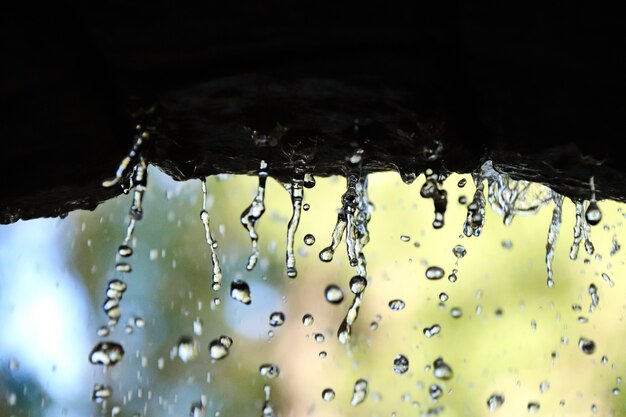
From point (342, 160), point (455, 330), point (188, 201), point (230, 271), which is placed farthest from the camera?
point (188, 201)

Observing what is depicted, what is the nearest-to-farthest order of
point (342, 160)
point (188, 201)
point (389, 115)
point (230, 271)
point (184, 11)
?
point (184, 11) → point (389, 115) → point (342, 160) → point (230, 271) → point (188, 201)

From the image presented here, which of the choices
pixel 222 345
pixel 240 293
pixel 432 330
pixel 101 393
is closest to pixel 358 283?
pixel 240 293

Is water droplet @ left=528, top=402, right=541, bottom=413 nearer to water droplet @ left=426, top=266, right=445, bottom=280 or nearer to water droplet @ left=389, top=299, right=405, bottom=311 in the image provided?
water droplet @ left=389, top=299, right=405, bottom=311

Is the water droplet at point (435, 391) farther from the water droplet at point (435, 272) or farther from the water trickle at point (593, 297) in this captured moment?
the water droplet at point (435, 272)

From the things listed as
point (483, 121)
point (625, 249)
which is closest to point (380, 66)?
point (483, 121)

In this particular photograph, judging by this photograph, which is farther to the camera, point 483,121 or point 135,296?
point 135,296

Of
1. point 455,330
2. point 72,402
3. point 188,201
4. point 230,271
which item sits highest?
point 188,201

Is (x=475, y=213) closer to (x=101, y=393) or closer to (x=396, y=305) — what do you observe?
(x=396, y=305)

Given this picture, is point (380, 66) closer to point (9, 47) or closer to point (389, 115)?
point (389, 115)
